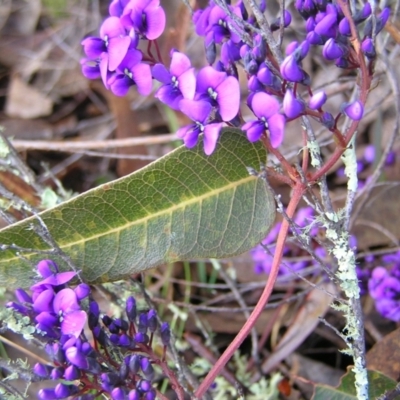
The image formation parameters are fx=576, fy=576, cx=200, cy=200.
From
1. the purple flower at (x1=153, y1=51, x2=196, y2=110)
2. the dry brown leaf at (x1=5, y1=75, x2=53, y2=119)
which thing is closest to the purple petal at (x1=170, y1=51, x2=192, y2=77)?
the purple flower at (x1=153, y1=51, x2=196, y2=110)

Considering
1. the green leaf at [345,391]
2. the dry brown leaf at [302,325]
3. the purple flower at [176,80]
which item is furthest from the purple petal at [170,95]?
the dry brown leaf at [302,325]

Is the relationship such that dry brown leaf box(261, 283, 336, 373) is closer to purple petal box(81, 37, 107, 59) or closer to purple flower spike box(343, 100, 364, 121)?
purple flower spike box(343, 100, 364, 121)

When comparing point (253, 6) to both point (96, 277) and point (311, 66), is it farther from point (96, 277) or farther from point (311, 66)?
point (311, 66)

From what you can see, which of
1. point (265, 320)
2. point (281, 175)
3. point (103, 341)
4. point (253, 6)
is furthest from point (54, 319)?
point (265, 320)

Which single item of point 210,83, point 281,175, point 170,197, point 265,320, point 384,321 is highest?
point 210,83

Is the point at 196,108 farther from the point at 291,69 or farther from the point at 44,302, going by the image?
the point at 44,302

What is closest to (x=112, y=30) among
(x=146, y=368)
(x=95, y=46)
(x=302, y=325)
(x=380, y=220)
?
(x=95, y=46)

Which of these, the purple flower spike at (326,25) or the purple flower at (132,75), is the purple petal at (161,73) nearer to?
the purple flower at (132,75)

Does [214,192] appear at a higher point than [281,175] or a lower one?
lower
